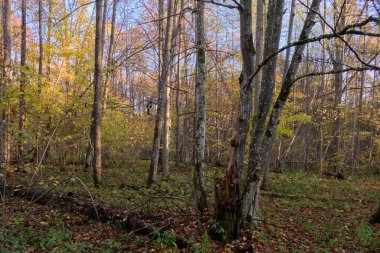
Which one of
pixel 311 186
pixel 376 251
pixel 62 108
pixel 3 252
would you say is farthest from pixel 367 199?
pixel 62 108

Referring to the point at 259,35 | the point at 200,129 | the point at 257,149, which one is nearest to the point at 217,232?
the point at 257,149

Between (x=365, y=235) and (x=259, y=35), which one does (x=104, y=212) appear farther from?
(x=259, y=35)

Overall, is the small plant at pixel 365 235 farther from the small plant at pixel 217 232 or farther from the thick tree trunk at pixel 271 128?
the small plant at pixel 217 232

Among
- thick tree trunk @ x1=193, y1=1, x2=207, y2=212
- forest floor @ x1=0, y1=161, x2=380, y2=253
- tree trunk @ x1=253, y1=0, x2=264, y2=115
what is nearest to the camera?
forest floor @ x1=0, y1=161, x2=380, y2=253

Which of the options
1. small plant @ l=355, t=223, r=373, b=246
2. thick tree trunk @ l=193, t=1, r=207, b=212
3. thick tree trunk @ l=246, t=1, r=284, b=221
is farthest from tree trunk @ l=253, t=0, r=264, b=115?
small plant @ l=355, t=223, r=373, b=246

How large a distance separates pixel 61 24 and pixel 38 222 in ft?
31.8

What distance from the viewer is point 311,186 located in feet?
41.3

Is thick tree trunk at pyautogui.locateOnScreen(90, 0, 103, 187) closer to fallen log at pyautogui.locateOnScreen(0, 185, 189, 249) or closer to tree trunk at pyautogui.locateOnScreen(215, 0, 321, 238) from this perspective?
fallen log at pyautogui.locateOnScreen(0, 185, 189, 249)

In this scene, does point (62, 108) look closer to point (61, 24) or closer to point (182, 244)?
point (61, 24)

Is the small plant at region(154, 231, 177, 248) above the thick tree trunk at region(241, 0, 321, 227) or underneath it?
underneath

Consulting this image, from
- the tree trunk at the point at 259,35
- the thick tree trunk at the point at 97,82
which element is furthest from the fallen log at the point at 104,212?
the tree trunk at the point at 259,35

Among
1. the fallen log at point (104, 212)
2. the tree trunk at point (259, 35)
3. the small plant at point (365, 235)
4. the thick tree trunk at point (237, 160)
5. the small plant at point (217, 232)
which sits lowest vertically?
the small plant at point (365, 235)

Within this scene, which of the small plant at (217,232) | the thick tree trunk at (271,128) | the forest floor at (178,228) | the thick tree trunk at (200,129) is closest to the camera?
the forest floor at (178,228)

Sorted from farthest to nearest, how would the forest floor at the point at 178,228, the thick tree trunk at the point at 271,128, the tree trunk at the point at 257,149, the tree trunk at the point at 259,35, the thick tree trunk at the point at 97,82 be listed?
the thick tree trunk at the point at 97,82, the tree trunk at the point at 259,35, the thick tree trunk at the point at 271,128, the tree trunk at the point at 257,149, the forest floor at the point at 178,228
